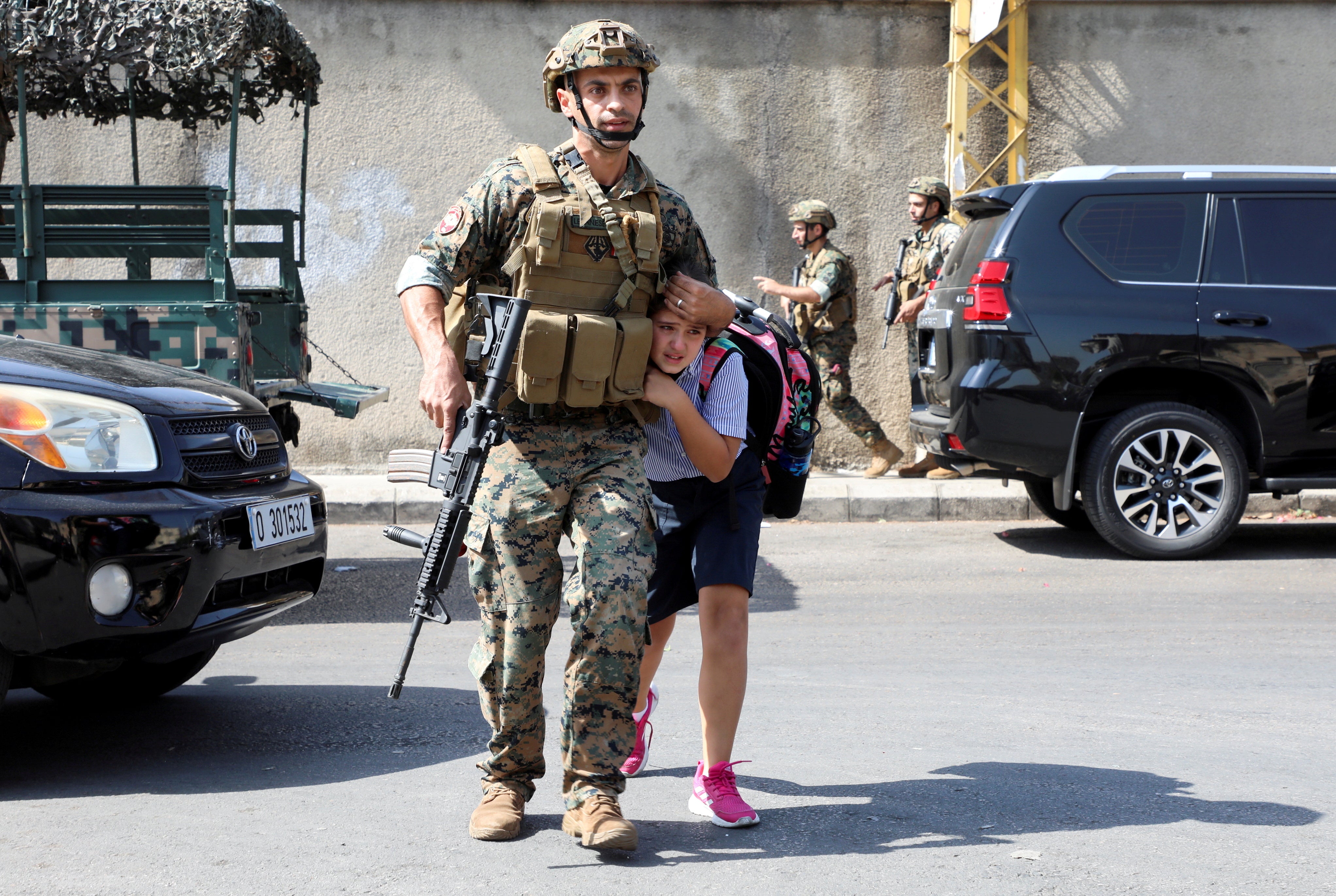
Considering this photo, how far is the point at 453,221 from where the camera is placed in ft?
10.3

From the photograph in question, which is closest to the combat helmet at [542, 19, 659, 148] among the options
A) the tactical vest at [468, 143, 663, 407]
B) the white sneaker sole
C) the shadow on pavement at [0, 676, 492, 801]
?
the tactical vest at [468, 143, 663, 407]

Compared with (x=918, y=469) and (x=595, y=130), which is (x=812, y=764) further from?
(x=918, y=469)

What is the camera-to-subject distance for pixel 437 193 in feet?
37.4

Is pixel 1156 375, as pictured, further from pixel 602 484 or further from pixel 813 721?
pixel 602 484

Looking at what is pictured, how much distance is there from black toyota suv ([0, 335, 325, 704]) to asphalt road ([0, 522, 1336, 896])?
1.28 feet

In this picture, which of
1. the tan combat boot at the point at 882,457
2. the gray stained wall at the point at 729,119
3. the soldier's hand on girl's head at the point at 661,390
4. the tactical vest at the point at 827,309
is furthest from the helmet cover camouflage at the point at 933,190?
the soldier's hand on girl's head at the point at 661,390

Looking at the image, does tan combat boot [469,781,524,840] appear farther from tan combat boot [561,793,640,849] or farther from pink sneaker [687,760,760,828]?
pink sneaker [687,760,760,828]

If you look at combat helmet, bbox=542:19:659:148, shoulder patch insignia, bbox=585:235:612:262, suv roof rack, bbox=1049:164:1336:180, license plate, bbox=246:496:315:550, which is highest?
suv roof rack, bbox=1049:164:1336:180

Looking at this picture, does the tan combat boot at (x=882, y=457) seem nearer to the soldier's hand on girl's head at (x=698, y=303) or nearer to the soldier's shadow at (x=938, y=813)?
the soldier's shadow at (x=938, y=813)

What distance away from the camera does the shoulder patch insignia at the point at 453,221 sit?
124 inches

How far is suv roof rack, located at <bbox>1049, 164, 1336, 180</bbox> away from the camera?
23.9 feet

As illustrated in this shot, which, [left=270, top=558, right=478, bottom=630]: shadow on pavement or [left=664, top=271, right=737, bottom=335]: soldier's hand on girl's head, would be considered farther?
[left=270, top=558, right=478, bottom=630]: shadow on pavement

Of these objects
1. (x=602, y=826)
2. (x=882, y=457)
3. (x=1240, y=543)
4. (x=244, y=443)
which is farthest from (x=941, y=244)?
(x=602, y=826)

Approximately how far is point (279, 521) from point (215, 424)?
33cm
